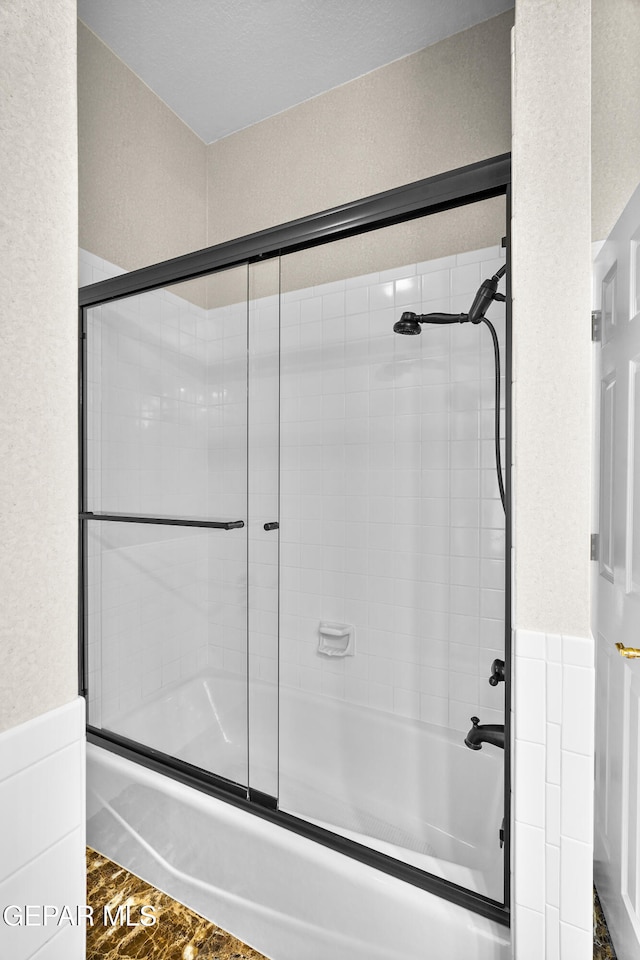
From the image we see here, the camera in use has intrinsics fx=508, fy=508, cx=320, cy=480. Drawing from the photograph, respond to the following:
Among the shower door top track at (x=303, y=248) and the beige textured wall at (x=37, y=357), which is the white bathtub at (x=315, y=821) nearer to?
the shower door top track at (x=303, y=248)

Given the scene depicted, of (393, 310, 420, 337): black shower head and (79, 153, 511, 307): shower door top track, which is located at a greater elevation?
(79, 153, 511, 307): shower door top track

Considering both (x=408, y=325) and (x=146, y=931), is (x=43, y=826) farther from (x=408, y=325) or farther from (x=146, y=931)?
(x=408, y=325)

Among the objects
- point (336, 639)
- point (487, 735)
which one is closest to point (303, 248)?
point (487, 735)

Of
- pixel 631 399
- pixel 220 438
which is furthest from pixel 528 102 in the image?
pixel 220 438

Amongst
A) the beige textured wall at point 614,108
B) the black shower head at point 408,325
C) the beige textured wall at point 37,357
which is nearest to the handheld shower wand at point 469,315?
the black shower head at point 408,325

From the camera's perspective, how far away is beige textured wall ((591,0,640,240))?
1.46 m

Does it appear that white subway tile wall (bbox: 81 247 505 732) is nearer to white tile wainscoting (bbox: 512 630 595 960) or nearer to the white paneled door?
the white paneled door

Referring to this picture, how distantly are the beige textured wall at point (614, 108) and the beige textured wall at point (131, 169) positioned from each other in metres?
1.62

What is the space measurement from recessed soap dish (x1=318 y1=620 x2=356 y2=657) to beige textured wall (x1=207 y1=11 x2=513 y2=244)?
67.3 inches

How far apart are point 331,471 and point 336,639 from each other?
2.20ft

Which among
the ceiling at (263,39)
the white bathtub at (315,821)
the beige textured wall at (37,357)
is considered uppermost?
the ceiling at (263,39)

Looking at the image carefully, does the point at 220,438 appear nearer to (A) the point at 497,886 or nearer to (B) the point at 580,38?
(B) the point at 580,38

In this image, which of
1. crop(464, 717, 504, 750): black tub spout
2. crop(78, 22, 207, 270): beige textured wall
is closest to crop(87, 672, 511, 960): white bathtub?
crop(464, 717, 504, 750): black tub spout

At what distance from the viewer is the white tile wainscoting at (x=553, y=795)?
3.07ft
